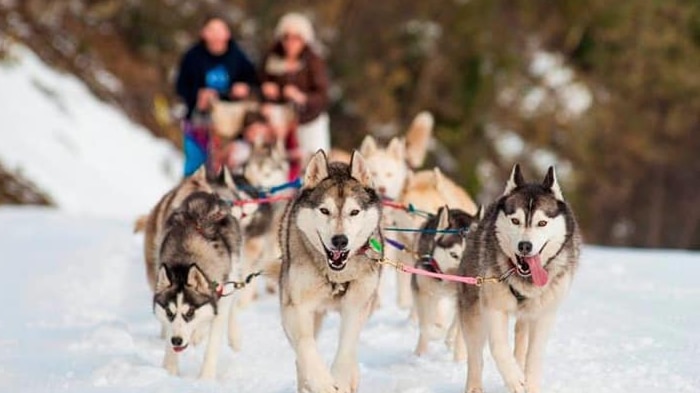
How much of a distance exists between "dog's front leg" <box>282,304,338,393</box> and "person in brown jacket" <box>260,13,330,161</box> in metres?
5.81

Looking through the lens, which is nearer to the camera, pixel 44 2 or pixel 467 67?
pixel 44 2

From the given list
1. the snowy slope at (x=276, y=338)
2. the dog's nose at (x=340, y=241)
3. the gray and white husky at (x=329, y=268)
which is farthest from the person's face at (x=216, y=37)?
the dog's nose at (x=340, y=241)

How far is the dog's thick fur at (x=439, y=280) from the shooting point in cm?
747

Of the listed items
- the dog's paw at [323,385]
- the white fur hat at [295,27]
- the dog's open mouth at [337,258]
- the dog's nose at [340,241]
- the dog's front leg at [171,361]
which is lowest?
the dog's front leg at [171,361]

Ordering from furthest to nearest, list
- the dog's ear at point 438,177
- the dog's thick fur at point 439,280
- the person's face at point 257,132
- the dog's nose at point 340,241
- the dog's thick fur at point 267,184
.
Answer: the person's face at point 257,132 < the dog's thick fur at point 267,184 < the dog's ear at point 438,177 < the dog's thick fur at point 439,280 < the dog's nose at point 340,241

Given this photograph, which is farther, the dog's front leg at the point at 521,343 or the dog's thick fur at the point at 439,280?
the dog's thick fur at the point at 439,280

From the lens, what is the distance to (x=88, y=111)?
69.1 ft

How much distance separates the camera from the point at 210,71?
11875 millimetres

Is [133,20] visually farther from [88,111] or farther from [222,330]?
[222,330]

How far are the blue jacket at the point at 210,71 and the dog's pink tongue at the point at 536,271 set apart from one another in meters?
6.28

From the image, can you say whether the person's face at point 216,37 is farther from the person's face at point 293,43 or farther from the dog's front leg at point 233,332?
the dog's front leg at point 233,332

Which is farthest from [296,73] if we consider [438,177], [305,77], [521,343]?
[521,343]

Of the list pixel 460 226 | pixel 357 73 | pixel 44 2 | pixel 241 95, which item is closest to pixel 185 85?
pixel 241 95

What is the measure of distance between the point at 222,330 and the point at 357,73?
2057 centimetres
